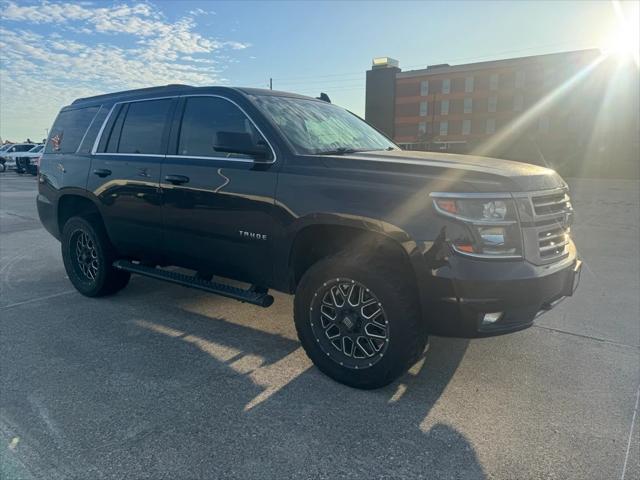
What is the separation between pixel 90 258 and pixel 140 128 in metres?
1.53

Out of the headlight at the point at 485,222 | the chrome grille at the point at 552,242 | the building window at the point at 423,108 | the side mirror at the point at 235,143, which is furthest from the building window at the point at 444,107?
the headlight at the point at 485,222

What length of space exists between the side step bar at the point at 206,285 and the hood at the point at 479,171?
3.95 feet

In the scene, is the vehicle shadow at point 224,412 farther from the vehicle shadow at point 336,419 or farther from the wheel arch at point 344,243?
the wheel arch at point 344,243

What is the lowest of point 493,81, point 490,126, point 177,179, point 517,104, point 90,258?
point 90,258

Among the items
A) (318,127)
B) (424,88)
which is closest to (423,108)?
(424,88)

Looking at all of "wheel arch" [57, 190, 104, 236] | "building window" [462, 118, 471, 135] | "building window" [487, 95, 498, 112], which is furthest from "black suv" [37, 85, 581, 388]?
"building window" [462, 118, 471, 135]

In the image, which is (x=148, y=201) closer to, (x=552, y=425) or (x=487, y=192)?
(x=487, y=192)

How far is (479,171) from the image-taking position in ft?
9.38

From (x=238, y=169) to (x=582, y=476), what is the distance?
2844mm

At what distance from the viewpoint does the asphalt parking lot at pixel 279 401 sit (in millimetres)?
2443

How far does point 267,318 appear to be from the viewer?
14.7 feet

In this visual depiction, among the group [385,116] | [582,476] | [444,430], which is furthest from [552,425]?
[385,116]

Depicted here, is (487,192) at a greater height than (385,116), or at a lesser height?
lesser

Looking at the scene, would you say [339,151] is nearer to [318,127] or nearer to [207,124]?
[318,127]
